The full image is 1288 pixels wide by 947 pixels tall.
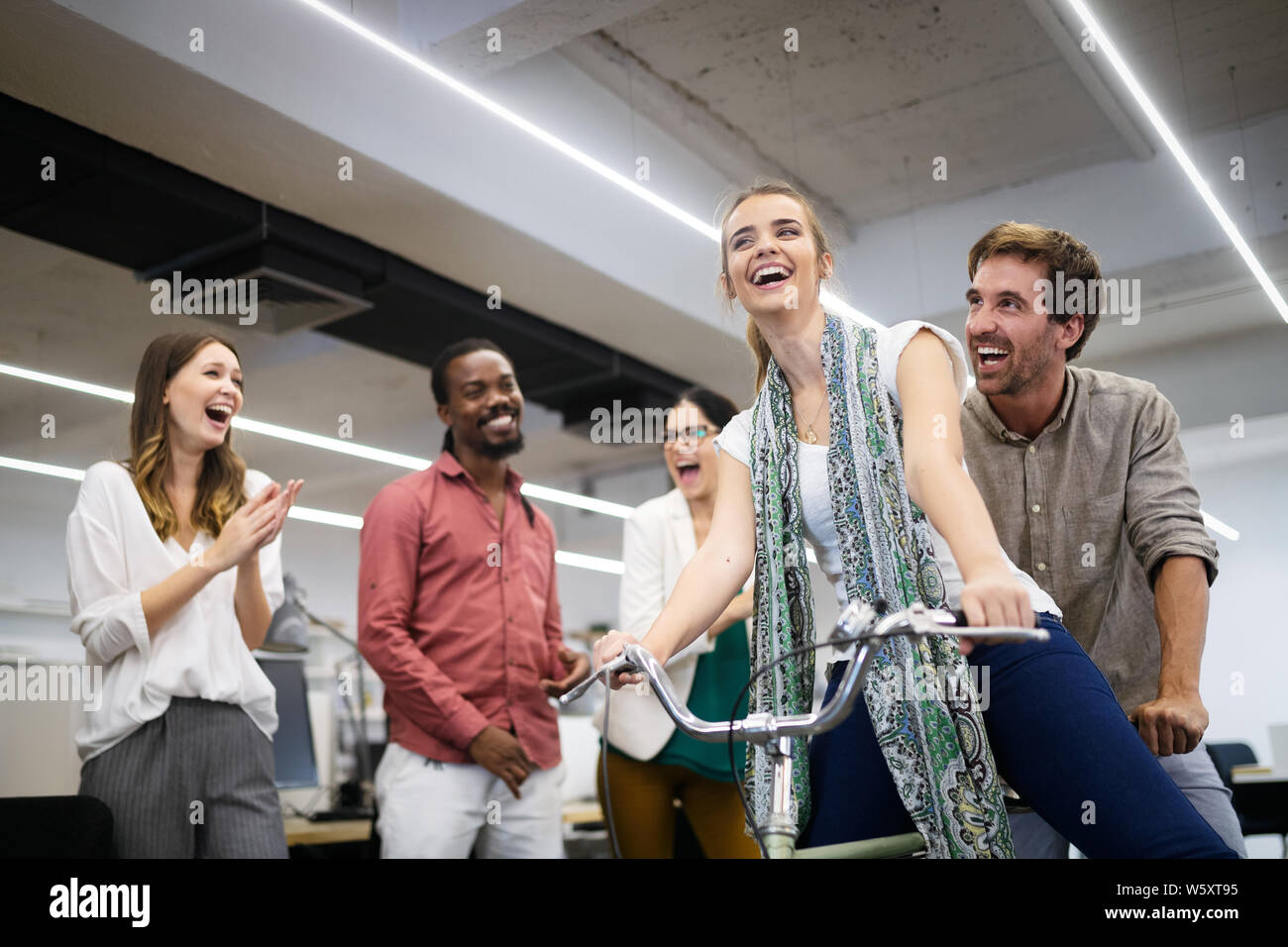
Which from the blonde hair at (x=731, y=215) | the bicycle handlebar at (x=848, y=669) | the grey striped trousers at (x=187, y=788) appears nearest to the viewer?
the bicycle handlebar at (x=848, y=669)

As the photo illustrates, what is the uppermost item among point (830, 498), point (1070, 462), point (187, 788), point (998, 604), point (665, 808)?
point (1070, 462)

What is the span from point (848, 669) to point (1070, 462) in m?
0.89

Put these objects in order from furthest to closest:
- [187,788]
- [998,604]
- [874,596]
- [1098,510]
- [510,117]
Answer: [510,117], [187,788], [1098,510], [874,596], [998,604]

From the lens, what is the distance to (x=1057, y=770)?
51.5 inches

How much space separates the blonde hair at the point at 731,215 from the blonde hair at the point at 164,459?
118 cm

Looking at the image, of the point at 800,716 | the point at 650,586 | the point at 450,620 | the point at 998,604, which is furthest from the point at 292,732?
the point at 998,604

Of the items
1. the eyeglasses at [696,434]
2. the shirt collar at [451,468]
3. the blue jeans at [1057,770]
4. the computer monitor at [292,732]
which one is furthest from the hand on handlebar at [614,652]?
the computer monitor at [292,732]

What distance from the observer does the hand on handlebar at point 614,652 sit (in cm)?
128

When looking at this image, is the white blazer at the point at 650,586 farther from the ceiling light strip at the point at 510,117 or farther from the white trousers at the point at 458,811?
the ceiling light strip at the point at 510,117

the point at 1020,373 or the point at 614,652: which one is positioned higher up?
the point at 1020,373

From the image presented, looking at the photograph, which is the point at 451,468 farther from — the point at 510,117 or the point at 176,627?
the point at 510,117

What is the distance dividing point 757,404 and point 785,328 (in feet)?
0.39

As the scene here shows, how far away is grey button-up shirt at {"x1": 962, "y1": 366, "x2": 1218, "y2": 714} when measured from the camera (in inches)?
72.9

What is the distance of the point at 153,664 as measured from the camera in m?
2.10
